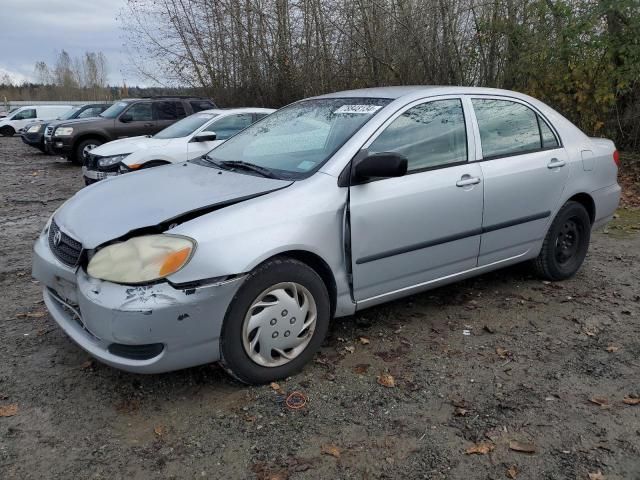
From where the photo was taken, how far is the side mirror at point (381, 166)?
323 cm

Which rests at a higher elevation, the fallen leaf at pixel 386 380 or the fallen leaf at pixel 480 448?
the fallen leaf at pixel 386 380

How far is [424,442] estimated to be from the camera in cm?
270

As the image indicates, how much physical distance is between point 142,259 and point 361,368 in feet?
4.84

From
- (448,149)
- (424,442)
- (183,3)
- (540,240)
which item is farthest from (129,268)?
(183,3)

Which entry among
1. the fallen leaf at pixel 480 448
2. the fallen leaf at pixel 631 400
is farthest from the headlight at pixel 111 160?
the fallen leaf at pixel 631 400

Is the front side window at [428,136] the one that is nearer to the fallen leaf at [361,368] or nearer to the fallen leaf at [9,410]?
the fallen leaf at [361,368]

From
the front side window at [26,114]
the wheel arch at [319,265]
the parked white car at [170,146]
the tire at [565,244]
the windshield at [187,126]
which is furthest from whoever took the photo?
the front side window at [26,114]

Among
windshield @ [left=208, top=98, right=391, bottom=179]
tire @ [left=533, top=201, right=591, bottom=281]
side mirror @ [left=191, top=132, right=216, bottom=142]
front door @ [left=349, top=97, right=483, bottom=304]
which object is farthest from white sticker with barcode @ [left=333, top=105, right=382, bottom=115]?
side mirror @ [left=191, top=132, right=216, bottom=142]

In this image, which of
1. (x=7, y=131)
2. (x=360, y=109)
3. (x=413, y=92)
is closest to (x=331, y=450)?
(x=360, y=109)

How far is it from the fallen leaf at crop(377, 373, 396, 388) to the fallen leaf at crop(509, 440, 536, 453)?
0.74 metres

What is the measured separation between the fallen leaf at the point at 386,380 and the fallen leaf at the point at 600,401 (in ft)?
3.57

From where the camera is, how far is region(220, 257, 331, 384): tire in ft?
9.62

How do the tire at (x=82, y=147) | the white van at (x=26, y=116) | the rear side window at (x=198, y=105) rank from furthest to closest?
1. the white van at (x=26, y=116)
2. the tire at (x=82, y=147)
3. the rear side window at (x=198, y=105)

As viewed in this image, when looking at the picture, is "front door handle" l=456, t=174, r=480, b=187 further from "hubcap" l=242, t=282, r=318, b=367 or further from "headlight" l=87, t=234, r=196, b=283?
"headlight" l=87, t=234, r=196, b=283
